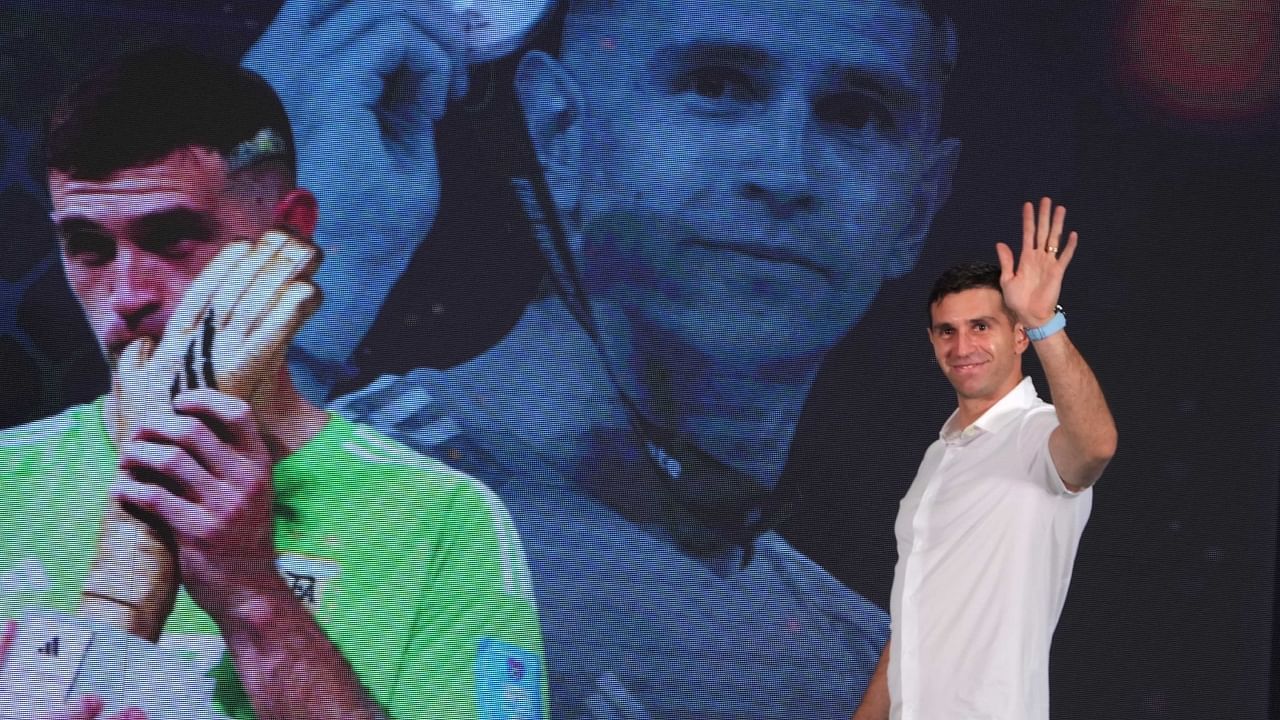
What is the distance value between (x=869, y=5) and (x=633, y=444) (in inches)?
42.2

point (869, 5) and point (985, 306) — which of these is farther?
point (869, 5)

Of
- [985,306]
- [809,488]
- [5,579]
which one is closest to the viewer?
[985,306]

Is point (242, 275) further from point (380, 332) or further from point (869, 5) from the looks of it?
point (869, 5)

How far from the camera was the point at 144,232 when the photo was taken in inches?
96.3

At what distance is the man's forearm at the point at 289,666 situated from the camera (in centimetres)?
228

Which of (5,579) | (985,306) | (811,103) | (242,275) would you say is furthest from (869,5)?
(5,579)

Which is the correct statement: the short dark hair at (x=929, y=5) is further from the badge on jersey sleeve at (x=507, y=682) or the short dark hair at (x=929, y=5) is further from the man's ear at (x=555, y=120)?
the badge on jersey sleeve at (x=507, y=682)

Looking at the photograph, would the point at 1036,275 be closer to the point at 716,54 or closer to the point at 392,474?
the point at 716,54

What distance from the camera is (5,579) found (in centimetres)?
233

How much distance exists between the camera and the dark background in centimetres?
247

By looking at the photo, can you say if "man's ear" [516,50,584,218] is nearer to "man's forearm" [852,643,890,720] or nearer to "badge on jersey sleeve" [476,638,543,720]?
"badge on jersey sleeve" [476,638,543,720]

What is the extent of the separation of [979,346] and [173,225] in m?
1.62

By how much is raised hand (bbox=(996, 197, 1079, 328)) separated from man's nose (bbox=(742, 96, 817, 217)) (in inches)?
35.9

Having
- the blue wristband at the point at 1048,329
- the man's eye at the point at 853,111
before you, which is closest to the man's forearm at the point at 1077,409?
the blue wristband at the point at 1048,329
